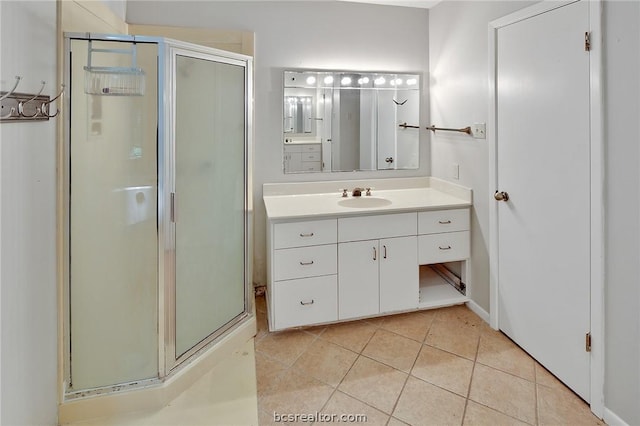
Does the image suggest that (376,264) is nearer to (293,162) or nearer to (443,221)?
(443,221)

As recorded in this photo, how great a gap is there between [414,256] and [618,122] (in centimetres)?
131

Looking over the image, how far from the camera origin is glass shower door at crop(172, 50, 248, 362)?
1.88m

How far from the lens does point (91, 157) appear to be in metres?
1.66

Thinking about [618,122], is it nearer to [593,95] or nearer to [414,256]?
[593,95]

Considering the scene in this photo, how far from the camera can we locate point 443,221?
98.0 inches

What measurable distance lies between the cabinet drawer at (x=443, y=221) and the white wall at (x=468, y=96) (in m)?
0.07

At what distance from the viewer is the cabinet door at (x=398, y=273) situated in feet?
7.84

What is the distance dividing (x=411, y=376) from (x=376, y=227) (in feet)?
2.92

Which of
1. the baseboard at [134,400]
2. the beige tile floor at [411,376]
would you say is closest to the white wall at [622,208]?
the beige tile floor at [411,376]

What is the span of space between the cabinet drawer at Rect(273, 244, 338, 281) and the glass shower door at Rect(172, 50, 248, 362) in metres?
0.28

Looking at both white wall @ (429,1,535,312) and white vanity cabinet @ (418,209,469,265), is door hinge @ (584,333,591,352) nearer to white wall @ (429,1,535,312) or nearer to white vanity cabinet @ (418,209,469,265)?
white wall @ (429,1,535,312)

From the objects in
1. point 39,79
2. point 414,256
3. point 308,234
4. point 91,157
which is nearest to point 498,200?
point 414,256

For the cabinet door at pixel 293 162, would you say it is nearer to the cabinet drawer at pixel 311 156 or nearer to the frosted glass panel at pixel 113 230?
the cabinet drawer at pixel 311 156

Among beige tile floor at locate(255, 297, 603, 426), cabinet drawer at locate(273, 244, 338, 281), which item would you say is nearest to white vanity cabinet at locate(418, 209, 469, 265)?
beige tile floor at locate(255, 297, 603, 426)
